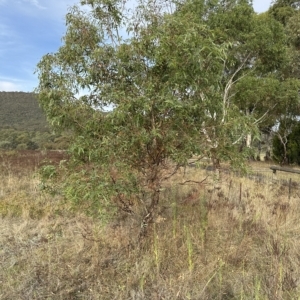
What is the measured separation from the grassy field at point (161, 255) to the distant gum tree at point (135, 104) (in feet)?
2.16

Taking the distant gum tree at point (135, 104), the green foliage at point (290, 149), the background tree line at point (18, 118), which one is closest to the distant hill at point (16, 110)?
the background tree line at point (18, 118)

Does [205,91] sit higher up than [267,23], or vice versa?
[267,23]

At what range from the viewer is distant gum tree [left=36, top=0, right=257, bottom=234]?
11.3ft

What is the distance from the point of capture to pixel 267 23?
1331 cm

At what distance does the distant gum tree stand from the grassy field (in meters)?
0.66

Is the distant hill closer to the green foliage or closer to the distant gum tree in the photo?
the green foliage

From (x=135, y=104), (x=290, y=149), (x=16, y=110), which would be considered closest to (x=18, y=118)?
(x=16, y=110)

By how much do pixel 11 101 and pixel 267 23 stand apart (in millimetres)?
39405

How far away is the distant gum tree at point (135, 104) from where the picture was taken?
3432 millimetres

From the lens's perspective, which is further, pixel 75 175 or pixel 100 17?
pixel 100 17

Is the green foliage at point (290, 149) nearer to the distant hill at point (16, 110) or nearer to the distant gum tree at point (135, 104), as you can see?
the distant gum tree at point (135, 104)

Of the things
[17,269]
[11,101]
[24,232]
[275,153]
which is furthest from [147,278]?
[11,101]

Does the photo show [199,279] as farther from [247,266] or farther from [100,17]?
[100,17]

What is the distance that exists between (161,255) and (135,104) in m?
1.80
